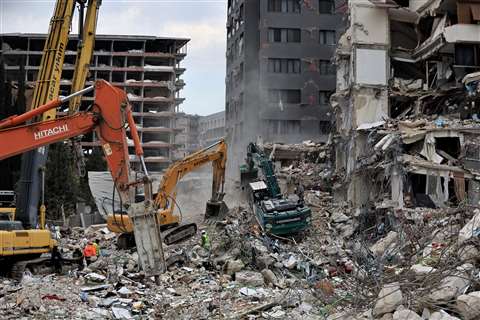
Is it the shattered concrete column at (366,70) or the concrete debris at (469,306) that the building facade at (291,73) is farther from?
the concrete debris at (469,306)

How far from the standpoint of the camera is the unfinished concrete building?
206 feet

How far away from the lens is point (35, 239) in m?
12.4

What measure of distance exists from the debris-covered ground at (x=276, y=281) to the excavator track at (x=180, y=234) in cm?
28

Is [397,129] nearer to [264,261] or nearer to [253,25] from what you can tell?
[264,261]

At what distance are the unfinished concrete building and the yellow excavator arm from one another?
141 ft

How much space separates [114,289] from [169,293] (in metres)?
1.11

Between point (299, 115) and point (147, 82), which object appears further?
point (147, 82)

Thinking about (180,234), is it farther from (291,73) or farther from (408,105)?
(291,73)

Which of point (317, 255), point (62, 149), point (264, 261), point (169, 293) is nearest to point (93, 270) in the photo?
point (169, 293)

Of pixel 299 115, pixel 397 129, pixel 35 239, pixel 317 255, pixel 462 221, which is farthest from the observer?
pixel 299 115

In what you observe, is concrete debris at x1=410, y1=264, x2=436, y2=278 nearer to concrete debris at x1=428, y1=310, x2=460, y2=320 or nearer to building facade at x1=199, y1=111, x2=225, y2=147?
concrete debris at x1=428, y1=310, x2=460, y2=320

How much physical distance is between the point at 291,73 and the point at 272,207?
1094 inches

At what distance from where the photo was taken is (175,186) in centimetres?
1753

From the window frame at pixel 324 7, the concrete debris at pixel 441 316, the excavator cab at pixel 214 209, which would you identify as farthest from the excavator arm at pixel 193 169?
the window frame at pixel 324 7
